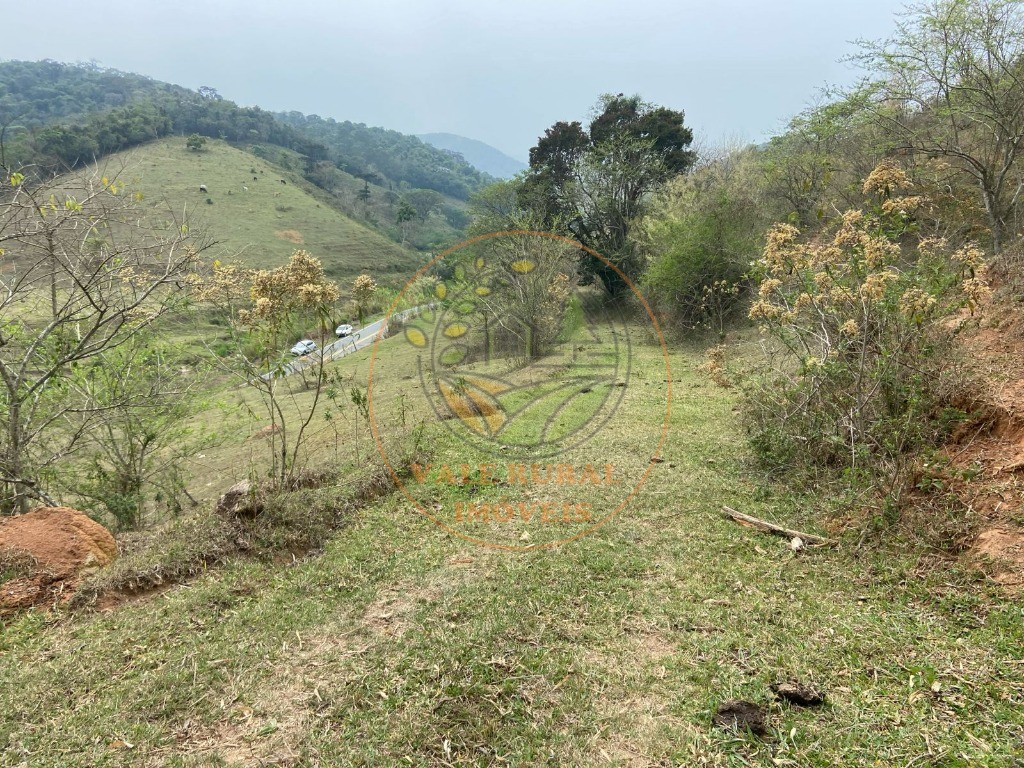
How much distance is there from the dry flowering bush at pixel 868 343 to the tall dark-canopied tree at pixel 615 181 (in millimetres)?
16969

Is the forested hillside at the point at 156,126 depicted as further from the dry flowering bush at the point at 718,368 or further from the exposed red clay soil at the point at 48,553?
the exposed red clay soil at the point at 48,553

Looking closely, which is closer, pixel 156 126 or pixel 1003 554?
pixel 1003 554

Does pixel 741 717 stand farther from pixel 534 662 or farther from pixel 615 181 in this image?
pixel 615 181

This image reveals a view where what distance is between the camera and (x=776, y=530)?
14.4 feet

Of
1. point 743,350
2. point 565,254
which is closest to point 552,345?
point 565,254

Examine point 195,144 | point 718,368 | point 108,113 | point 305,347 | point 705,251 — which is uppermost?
point 108,113

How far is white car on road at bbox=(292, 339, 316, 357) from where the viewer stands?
222 inches

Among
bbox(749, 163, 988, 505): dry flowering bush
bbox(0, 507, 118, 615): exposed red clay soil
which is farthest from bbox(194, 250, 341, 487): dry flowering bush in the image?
bbox(749, 163, 988, 505): dry flowering bush

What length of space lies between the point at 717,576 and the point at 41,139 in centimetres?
7085

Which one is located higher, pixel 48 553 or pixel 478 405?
pixel 478 405

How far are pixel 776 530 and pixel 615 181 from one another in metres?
23.2

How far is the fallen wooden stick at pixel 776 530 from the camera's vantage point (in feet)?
13.4

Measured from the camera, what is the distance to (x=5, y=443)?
505 cm

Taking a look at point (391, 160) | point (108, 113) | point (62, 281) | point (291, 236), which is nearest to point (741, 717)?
point (62, 281)
